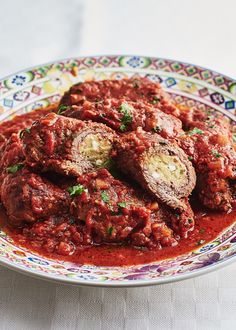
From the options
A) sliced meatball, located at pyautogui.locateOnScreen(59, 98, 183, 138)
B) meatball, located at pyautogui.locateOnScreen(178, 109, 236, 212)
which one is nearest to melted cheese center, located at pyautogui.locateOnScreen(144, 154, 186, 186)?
meatball, located at pyautogui.locateOnScreen(178, 109, 236, 212)

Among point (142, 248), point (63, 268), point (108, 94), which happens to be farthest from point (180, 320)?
point (108, 94)

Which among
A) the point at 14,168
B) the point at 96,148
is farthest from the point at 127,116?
the point at 14,168

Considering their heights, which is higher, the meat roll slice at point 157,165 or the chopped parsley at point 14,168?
the meat roll slice at point 157,165

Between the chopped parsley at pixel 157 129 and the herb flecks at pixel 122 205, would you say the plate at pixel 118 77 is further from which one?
the chopped parsley at pixel 157 129

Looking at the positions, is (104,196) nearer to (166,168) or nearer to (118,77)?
(166,168)

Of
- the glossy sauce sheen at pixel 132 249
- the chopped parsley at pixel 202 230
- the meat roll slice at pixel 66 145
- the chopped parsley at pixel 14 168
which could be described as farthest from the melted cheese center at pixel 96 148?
the chopped parsley at pixel 202 230
